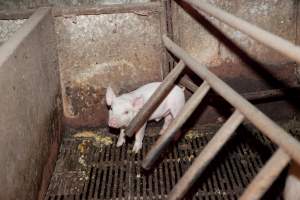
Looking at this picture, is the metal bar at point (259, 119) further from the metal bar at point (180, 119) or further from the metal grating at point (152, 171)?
the metal grating at point (152, 171)

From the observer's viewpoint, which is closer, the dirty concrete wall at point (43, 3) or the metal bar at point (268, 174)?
the metal bar at point (268, 174)

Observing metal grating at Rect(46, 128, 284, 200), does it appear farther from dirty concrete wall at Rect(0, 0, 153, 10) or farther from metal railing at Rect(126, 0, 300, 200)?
dirty concrete wall at Rect(0, 0, 153, 10)

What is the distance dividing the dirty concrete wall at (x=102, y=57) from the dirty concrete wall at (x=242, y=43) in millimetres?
285

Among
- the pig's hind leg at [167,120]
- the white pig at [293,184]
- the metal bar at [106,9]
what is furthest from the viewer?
the pig's hind leg at [167,120]

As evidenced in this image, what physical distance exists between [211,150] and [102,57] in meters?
1.91

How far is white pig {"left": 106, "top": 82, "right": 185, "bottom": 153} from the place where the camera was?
3.25m

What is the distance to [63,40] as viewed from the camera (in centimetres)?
350

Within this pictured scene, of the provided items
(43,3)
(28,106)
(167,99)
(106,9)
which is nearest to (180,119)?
(28,106)

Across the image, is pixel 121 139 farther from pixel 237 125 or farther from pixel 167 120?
pixel 237 125

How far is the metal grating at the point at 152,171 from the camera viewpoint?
2.97m

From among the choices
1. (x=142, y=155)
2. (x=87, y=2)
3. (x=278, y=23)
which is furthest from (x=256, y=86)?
(x=87, y=2)

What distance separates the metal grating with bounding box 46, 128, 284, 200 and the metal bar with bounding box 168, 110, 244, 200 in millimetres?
913

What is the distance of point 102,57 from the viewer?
140 inches

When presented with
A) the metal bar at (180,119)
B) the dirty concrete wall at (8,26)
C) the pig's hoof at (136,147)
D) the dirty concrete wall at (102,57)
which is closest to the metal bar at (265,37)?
the metal bar at (180,119)
